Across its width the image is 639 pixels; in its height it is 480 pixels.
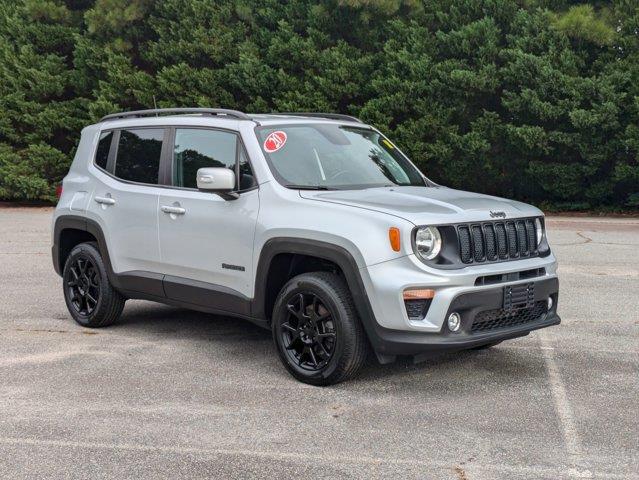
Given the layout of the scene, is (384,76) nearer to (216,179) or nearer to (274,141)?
(274,141)

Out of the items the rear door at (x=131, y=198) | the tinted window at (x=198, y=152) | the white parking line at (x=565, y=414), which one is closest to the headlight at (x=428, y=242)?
the white parking line at (x=565, y=414)

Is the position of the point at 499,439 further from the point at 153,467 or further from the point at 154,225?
the point at 154,225

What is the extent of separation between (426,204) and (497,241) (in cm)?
52

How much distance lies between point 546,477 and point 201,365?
296 cm

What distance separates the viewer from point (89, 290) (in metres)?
7.79

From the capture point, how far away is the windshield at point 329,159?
640cm

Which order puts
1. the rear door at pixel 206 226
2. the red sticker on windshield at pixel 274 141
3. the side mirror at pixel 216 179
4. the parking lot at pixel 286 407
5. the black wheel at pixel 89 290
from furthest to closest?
the black wheel at pixel 89 290 → the red sticker on windshield at pixel 274 141 → the rear door at pixel 206 226 → the side mirror at pixel 216 179 → the parking lot at pixel 286 407

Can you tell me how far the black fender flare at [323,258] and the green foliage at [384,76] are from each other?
48.1 feet

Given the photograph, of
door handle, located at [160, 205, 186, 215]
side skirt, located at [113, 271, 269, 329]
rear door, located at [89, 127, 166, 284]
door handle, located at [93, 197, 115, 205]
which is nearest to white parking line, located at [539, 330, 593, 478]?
side skirt, located at [113, 271, 269, 329]

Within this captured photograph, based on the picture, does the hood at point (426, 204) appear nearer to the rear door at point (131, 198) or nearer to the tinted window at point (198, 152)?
the tinted window at point (198, 152)

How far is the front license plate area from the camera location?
5707 millimetres

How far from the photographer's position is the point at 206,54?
75.1 feet

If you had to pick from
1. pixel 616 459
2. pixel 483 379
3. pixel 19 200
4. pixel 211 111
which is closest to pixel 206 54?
pixel 19 200

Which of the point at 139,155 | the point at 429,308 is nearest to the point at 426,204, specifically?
the point at 429,308
